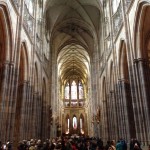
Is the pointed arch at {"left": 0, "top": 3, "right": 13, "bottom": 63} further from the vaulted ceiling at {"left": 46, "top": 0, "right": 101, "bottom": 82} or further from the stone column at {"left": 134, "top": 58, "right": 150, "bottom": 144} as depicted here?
the vaulted ceiling at {"left": 46, "top": 0, "right": 101, "bottom": 82}

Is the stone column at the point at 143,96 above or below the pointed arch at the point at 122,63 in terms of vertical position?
below

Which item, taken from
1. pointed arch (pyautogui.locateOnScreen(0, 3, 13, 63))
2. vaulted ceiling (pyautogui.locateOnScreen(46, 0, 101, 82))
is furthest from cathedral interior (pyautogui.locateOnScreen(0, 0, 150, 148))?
vaulted ceiling (pyautogui.locateOnScreen(46, 0, 101, 82))

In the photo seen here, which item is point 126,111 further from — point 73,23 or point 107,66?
point 73,23

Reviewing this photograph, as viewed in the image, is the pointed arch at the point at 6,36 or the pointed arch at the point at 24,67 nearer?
the pointed arch at the point at 6,36

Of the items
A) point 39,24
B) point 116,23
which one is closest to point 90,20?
point 39,24

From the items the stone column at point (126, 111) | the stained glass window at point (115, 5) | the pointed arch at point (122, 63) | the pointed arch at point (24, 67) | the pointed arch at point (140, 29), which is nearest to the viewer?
the pointed arch at point (140, 29)

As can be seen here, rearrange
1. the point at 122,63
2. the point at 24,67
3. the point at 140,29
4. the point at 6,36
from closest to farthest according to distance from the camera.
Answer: the point at 140,29 → the point at 6,36 → the point at 122,63 → the point at 24,67

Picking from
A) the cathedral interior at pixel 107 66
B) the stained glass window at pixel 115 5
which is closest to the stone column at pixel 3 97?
the cathedral interior at pixel 107 66

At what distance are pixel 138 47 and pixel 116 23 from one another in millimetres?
5991

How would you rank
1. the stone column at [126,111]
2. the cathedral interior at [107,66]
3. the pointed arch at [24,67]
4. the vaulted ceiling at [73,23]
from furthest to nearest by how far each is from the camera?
the vaulted ceiling at [73,23]
the pointed arch at [24,67]
the stone column at [126,111]
the cathedral interior at [107,66]

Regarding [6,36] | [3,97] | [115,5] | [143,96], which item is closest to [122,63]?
[143,96]

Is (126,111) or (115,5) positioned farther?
(115,5)

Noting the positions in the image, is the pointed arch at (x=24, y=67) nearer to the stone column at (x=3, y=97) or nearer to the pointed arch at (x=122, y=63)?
the stone column at (x=3, y=97)

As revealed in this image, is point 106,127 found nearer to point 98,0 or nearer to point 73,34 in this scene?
point 98,0
